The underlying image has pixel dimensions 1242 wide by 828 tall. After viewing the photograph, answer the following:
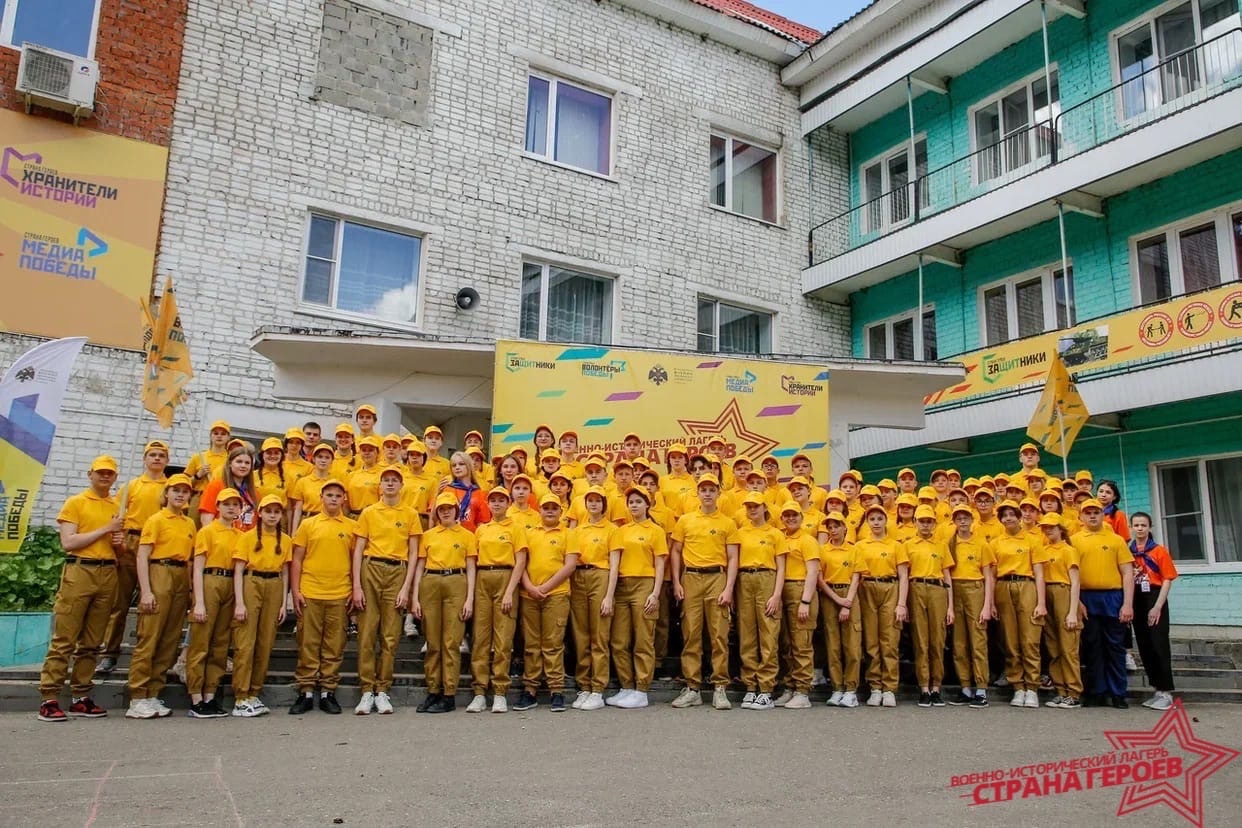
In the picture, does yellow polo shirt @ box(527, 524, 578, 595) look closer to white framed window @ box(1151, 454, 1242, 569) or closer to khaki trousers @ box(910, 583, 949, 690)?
khaki trousers @ box(910, 583, 949, 690)

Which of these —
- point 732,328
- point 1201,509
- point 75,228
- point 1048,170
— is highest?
point 1048,170

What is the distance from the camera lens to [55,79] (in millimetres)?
11586

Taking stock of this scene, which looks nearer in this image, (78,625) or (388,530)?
(78,625)

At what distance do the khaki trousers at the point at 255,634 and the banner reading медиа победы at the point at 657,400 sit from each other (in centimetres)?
380

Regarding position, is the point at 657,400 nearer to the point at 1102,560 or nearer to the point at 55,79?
the point at 1102,560

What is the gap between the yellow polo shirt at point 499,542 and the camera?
25.7 feet

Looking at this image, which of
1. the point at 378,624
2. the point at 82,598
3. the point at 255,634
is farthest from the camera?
the point at 378,624

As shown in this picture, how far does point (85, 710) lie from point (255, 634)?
50.1 inches

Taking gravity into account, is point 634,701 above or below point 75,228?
below

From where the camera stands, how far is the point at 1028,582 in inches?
341

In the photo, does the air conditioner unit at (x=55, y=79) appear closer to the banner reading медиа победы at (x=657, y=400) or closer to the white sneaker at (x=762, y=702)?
the banner reading медиа победы at (x=657, y=400)

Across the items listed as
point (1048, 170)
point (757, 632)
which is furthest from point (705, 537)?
point (1048, 170)

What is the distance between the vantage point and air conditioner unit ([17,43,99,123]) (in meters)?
11.4

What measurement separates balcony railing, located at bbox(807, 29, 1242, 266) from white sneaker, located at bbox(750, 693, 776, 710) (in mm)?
10122
